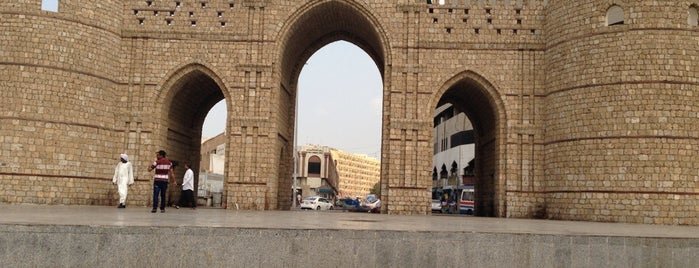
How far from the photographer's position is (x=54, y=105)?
20.0 m

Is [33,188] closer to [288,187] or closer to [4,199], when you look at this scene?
[4,199]

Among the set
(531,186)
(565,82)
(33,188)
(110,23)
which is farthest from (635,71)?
(33,188)

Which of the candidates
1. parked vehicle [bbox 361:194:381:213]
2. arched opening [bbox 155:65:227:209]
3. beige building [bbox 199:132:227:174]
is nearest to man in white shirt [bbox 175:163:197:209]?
arched opening [bbox 155:65:227:209]

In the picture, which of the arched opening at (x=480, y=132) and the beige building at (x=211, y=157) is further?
the beige building at (x=211, y=157)

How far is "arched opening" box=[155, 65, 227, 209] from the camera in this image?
2275 cm

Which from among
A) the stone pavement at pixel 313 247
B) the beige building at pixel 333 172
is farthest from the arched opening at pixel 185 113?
the beige building at pixel 333 172

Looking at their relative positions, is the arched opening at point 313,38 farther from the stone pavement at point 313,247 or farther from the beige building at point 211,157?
the beige building at point 211,157

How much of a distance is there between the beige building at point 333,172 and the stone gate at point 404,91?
5350 centimetres

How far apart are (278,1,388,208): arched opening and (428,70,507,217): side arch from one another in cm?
319

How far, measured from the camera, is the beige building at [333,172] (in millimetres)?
90938

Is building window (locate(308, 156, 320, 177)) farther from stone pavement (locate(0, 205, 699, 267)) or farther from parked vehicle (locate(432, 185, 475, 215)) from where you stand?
A: stone pavement (locate(0, 205, 699, 267))

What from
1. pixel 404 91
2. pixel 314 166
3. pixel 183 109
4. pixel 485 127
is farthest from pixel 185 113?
pixel 314 166

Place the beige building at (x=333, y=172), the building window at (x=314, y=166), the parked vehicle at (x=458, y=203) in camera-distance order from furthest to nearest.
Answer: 1. the building window at (x=314, y=166)
2. the beige building at (x=333, y=172)
3. the parked vehicle at (x=458, y=203)

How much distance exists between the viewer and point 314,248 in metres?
9.26
